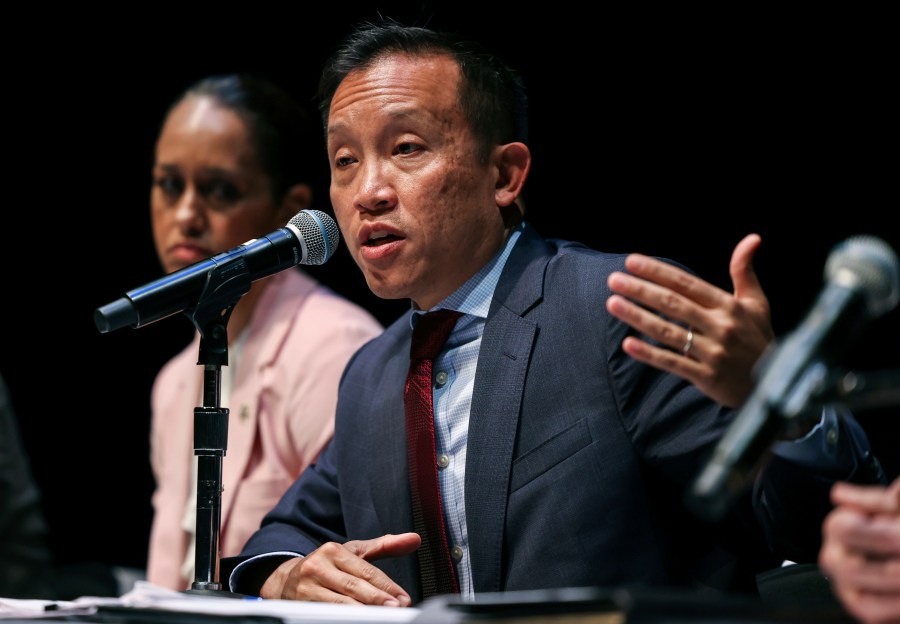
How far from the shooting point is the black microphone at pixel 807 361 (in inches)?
42.1

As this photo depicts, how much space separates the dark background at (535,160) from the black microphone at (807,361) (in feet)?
1.96

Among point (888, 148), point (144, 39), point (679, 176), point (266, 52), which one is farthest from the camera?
point (144, 39)

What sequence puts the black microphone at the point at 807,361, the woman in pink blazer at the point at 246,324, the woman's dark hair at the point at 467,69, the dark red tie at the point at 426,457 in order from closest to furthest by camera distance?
1. the black microphone at the point at 807,361
2. the dark red tie at the point at 426,457
3. the woman's dark hair at the point at 467,69
4. the woman in pink blazer at the point at 246,324

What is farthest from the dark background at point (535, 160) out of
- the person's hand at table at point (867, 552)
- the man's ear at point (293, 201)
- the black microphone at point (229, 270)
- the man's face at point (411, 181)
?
the black microphone at point (229, 270)

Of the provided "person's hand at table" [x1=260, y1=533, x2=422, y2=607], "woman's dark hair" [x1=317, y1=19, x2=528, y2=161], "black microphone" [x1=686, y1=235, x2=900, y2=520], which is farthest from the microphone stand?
"black microphone" [x1=686, y1=235, x2=900, y2=520]

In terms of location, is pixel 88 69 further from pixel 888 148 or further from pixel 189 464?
pixel 888 148

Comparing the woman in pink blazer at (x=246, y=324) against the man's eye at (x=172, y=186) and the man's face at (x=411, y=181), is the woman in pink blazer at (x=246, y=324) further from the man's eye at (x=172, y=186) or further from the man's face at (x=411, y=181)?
the man's face at (x=411, y=181)

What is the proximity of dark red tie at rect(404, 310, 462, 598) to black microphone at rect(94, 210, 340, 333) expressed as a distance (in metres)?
0.28

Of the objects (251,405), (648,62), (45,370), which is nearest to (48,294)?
(45,370)

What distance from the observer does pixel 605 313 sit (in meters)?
1.95

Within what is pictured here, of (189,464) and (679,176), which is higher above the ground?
(679,176)

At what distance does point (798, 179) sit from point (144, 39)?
2510 millimetres

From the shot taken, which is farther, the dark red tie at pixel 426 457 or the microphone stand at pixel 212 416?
the dark red tie at pixel 426 457

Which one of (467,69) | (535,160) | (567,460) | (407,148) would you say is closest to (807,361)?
(567,460)
